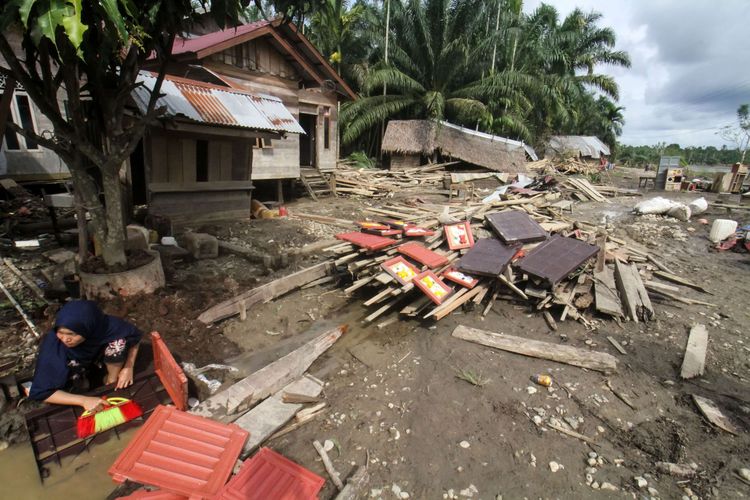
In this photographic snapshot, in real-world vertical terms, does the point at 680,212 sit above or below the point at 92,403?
above

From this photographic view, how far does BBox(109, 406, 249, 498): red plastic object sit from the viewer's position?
2.61 metres

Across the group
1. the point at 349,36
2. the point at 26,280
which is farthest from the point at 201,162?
the point at 349,36

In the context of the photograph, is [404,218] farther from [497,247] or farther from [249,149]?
[249,149]

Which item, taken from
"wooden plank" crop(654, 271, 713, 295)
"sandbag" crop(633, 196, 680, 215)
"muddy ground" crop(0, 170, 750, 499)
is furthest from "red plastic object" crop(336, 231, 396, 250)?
"sandbag" crop(633, 196, 680, 215)

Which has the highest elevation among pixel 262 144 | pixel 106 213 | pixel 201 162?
pixel 262 144

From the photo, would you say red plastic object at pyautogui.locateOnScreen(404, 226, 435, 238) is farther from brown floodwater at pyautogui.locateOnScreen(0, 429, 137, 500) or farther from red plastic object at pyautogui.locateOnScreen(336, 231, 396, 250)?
brown floodwater at pyautogui.locateOnScreen(0, 429, 137, 500)

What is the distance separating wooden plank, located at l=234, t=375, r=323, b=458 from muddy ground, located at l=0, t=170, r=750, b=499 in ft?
0.42

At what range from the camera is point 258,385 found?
3740 mm

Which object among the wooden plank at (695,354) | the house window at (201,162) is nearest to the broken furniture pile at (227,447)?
the wooden plank at (695,354)

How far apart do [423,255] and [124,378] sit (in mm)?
4080

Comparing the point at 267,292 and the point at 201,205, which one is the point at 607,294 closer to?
the point at 267,292

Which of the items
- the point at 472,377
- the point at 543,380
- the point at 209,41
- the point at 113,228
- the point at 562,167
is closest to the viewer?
the point at 543,380

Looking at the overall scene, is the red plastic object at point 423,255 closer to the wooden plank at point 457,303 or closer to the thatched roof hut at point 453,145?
the wooden plank at point 457,303

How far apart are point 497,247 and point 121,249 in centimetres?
566
